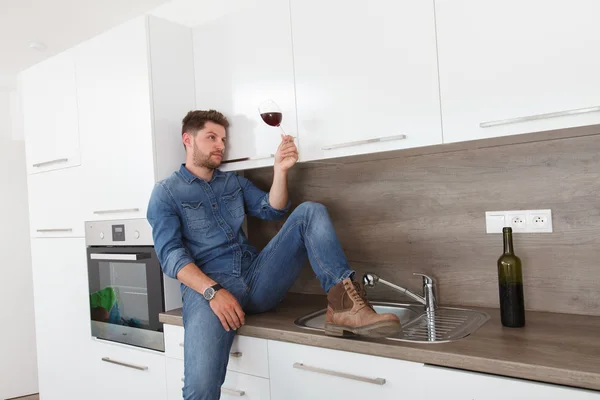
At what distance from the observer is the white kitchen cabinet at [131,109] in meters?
2.19

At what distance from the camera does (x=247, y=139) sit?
217 centimetres

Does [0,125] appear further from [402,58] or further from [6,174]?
[402,58]

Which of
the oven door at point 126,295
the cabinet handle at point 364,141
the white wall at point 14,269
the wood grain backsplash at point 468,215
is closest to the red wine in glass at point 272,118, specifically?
the cabinet handle at point 364,141

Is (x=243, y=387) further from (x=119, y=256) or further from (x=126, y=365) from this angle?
(x=119, y=256)

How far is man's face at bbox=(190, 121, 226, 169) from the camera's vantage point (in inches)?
84.2

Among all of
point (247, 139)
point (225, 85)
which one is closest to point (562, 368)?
point (247, 139)

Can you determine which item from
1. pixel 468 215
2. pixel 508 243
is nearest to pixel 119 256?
pixel 468 215

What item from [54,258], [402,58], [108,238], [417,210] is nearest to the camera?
[402,58]

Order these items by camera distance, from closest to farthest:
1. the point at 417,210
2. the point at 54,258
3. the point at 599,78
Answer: the point at 599,78, the point at 417,210, the point at 54,258

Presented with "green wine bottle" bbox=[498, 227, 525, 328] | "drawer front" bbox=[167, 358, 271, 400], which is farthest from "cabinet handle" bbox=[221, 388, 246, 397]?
"green wine bottle" bbox=[498, 227, 525, 328]

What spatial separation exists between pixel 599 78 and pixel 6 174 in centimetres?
430

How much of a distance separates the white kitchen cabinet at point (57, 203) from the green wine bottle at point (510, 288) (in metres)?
2.04

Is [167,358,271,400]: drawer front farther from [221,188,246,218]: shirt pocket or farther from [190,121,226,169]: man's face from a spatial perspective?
[190,121,226,169]: man's face

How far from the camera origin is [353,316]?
5.14 feet
